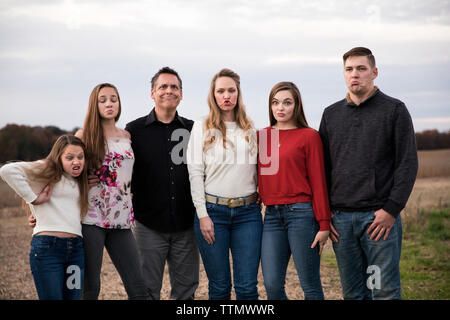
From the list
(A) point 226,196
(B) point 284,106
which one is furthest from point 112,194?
(B) point 284,106

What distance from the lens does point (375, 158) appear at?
360cm

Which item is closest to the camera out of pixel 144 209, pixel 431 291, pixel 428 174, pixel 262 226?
pixel 262 226

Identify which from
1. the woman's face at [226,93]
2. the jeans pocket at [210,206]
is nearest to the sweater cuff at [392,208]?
the jeans pocket at [210,206]

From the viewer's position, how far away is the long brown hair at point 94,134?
3799 mm

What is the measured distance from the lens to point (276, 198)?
11.9 ft

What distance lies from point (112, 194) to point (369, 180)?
82.7 inches

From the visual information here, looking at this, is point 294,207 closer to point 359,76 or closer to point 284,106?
point 284,106

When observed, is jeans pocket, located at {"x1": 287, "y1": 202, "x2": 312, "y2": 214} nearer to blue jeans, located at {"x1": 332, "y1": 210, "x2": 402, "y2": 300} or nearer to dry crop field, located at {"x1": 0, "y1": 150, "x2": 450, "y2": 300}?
blue jeans, located at {"x1": 332, "y1": 210, "x2": 402, "y2": 300}

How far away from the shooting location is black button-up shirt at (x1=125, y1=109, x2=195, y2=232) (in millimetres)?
4219

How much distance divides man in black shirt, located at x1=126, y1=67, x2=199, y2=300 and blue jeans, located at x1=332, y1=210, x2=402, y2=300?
141cm

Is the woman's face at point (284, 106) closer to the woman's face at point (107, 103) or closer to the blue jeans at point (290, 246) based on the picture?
the blue jeans at point (290, 246)
